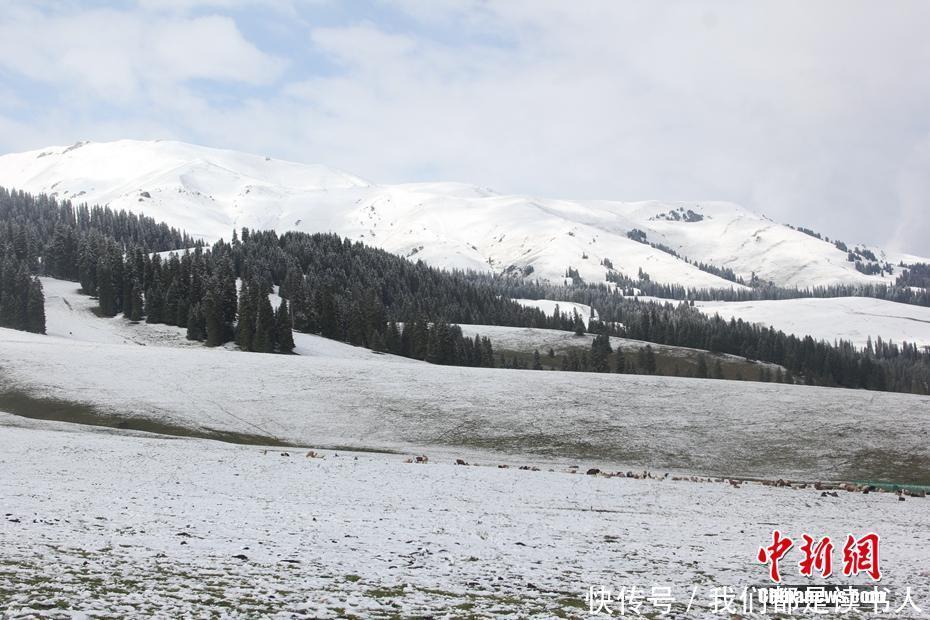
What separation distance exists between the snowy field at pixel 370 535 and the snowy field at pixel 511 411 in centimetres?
1437

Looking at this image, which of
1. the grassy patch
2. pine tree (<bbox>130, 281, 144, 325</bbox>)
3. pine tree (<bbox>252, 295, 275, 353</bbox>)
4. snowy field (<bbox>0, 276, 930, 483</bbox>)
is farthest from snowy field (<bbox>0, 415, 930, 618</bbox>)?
pine tree (<bbox>130, 281, 144, 325</bbox>)

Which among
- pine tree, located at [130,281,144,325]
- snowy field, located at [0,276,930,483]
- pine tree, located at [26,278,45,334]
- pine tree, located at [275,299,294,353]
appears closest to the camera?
snowy field, located at [0,276,930,483]

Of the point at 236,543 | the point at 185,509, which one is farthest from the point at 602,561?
the point at 185,509

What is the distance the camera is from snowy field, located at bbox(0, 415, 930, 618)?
15.6m

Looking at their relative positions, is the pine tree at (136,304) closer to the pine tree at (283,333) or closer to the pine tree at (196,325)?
the pine tree at (196,325)

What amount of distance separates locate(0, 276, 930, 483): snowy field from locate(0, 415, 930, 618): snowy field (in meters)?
14.4

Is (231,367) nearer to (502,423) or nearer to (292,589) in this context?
(502,423)

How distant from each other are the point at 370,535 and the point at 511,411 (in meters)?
40.6

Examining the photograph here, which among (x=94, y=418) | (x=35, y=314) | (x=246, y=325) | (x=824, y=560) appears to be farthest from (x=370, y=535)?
(x=35, y=314)

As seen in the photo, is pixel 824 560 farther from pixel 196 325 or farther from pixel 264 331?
pixel 196 325

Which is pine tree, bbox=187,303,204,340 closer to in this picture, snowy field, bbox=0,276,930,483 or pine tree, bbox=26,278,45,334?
pine tree, bbox=26,278,45,334

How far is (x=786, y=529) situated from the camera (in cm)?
2761

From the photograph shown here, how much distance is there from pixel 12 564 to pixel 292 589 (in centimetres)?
673

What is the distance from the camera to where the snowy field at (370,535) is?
1556 cm
